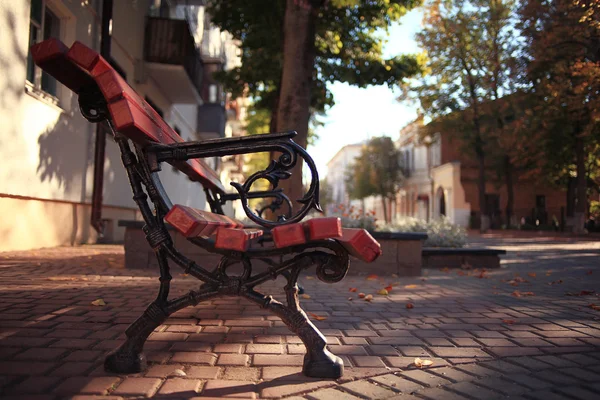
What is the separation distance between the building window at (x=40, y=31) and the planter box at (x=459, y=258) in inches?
258

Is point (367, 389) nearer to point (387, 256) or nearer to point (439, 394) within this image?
point (439, 394)

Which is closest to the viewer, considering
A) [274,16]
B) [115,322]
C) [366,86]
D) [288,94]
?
[115,322]

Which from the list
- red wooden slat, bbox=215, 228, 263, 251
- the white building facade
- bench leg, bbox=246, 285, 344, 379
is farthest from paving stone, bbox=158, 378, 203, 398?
the white building facade

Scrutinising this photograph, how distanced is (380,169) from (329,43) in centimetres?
3674

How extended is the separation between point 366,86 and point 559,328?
30.5ft

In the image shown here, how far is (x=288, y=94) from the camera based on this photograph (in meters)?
7.27

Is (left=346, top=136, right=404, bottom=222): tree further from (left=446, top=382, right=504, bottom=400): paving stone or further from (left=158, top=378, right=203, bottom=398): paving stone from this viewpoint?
(left=158, top=378, right=203, bottom=398): paving stone

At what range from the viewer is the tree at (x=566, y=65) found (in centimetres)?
895

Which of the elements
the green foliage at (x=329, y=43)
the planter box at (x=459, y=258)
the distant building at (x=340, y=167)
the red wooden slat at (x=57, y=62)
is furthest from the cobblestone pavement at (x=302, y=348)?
the distant building at (x=340, y=167)

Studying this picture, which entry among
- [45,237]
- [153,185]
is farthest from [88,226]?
[153,185]

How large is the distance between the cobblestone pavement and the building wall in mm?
2347

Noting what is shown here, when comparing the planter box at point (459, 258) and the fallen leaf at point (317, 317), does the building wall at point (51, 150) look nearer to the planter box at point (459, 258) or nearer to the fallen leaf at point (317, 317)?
the fallen leaf at point (317, 317)

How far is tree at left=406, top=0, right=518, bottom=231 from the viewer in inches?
932

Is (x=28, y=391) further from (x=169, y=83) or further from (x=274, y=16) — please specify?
(x=169, y=83)
